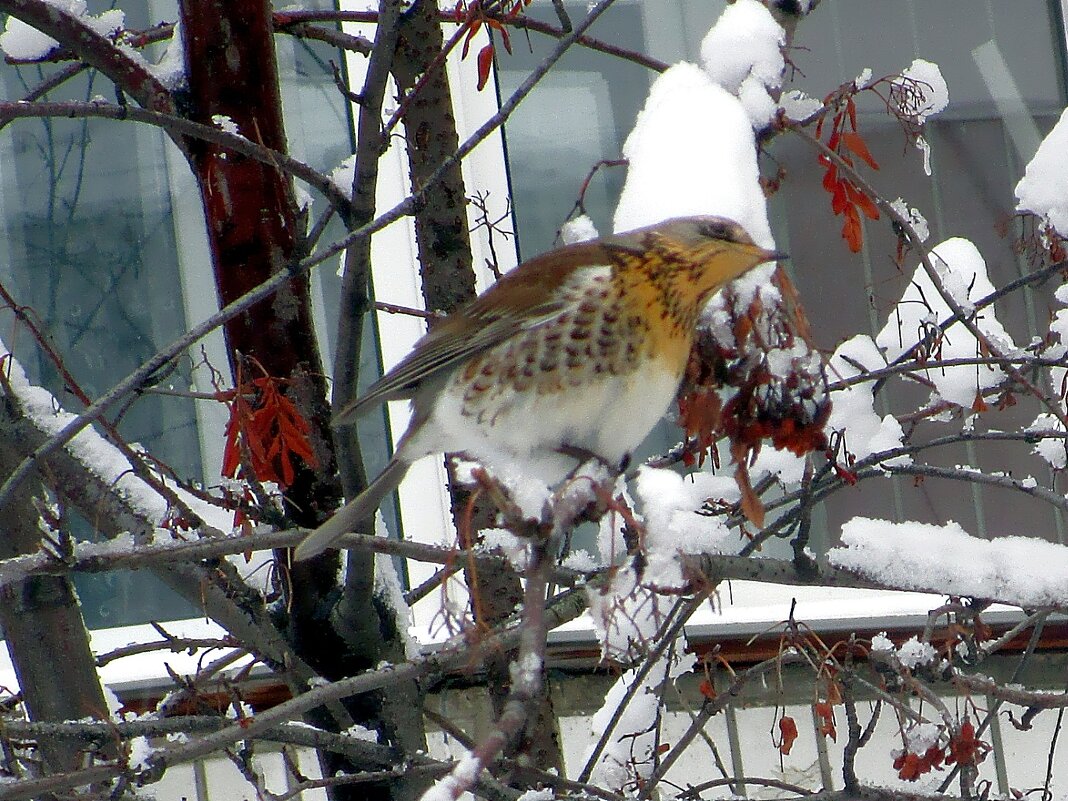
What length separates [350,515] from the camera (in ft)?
4.15

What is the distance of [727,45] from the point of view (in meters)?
1.12

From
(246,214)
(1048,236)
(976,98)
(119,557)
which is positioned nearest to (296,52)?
(246,214)

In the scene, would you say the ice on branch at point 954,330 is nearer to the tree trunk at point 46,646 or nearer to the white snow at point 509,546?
the white snow at point 509,546

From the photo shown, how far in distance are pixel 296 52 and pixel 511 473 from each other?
2178 millimetres

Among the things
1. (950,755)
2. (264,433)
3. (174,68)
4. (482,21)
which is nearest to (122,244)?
(174,68)

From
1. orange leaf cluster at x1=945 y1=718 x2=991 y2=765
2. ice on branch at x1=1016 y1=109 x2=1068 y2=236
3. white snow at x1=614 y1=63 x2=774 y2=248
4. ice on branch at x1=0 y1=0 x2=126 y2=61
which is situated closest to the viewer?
white snow at x1=614 y1=63 x2=774 y2=248

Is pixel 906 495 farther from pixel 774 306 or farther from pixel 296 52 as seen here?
pixel 774 306

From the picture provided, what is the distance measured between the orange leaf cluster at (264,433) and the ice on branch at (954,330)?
0.82m

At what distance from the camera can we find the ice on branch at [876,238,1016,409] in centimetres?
166

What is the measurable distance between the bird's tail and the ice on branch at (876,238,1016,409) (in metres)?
0.71

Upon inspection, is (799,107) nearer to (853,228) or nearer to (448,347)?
(853,228)

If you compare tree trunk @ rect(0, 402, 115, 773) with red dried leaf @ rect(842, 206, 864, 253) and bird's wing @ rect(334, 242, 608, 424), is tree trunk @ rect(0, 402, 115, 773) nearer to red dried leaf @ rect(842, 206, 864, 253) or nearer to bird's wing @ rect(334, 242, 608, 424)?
bird's wing @ rect(334, 242, 608, 424)

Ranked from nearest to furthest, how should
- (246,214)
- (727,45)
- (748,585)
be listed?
1. (727,45)
2. (246,214)
3. (748,585)

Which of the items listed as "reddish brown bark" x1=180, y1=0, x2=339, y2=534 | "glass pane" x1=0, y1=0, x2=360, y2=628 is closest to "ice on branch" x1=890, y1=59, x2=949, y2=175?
"reddish brown bark" x1=180, y1=0, x2=339, y2=534
